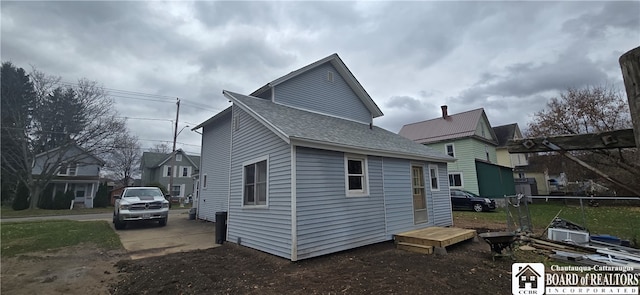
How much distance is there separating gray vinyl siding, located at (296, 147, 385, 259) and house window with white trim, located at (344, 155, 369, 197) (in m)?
0.16

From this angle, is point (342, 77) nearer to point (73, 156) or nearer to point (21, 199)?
point (73, 156)

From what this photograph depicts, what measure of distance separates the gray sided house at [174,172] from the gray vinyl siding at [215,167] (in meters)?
24.0

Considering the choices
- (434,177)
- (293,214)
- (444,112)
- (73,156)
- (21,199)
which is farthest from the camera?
(73,156)

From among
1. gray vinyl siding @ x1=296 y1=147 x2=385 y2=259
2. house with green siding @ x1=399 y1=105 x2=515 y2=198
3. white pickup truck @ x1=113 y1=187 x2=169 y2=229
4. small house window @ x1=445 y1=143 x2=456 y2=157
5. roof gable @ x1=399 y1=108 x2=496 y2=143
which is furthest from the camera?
small house window @ x1=445 y1=143 x2=456 y2=157

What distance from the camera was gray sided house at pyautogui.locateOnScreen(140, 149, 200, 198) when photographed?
37500mm

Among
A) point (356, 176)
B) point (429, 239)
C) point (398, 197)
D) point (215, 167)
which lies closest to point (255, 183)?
point (356, 176)

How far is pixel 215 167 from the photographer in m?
13.9

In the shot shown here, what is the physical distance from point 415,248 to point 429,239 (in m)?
0.47

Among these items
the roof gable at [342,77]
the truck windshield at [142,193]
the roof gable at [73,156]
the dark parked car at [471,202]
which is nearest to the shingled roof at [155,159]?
the roof gable at [73,156]

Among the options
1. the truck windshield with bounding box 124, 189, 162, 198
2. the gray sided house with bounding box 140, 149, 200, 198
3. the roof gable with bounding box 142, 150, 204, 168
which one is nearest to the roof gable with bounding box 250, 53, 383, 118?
the truck windshield with bounding box 124, 189, 162, 198

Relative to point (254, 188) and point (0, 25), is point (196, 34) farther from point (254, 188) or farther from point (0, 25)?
point (254, 188)

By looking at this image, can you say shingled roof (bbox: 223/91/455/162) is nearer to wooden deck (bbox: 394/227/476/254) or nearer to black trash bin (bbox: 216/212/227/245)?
wooden deck (bbox: 394/227/476/254)

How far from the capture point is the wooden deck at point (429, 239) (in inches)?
268

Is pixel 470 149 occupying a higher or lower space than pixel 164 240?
higher
